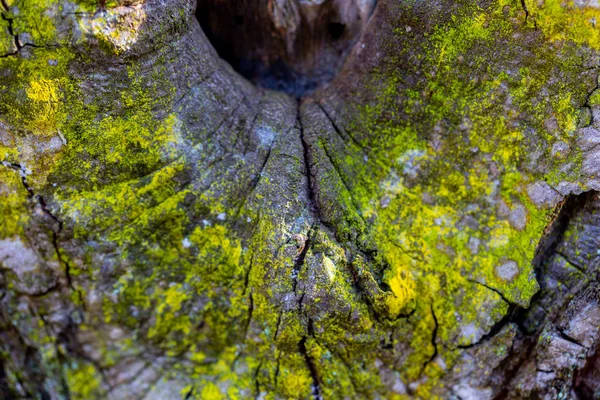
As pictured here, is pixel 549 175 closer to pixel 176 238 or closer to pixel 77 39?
pixel 176 238

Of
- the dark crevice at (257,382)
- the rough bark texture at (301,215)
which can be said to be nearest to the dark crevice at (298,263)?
the rough bark texture at (301,215)

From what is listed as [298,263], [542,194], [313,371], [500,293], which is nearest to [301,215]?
[298,263]

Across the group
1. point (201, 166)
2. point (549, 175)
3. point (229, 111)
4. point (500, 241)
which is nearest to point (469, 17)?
point (549, 175)

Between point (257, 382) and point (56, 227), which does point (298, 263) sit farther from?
point (56, 227)

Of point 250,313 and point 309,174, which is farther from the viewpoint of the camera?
point 309,174

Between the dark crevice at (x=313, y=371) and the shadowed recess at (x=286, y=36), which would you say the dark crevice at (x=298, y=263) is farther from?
the shadowed recess at (x=286, y=36)

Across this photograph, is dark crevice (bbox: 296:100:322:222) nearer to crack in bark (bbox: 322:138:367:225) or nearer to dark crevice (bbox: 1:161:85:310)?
crack in bark (bbox: 322:138:367:225)

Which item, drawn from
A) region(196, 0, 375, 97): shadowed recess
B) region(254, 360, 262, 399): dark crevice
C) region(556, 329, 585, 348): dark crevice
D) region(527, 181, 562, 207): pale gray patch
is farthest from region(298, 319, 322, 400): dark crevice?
region(196, 0, 375, 97): shadowed recess

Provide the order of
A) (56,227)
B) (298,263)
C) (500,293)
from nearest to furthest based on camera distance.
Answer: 1. (56,227)
2. (298,263)
3. (500,293)
